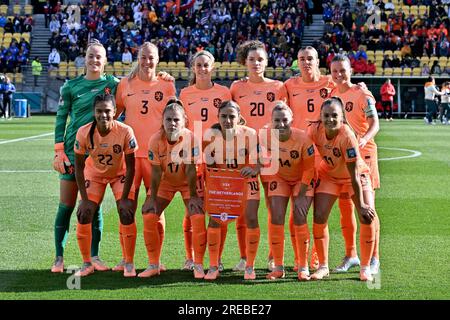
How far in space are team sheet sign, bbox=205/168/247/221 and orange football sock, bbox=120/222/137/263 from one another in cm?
72

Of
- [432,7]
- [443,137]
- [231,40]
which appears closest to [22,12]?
[231,40]

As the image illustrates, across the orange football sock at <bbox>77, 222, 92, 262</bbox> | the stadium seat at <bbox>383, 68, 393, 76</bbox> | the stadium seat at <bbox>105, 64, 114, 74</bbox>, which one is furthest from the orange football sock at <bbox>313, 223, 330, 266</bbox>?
the stadium seat at <bbox>383, 68, 393, 76</bbox>

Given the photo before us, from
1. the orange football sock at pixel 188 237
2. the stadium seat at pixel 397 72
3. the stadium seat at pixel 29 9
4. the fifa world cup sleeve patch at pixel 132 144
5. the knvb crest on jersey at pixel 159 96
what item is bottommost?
the orange football sock at pixel 188 237

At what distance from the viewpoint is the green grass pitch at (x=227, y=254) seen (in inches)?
279

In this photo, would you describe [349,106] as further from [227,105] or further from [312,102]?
[227,105]

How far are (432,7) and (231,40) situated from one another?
990 centimetres

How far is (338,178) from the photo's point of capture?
7906 mm

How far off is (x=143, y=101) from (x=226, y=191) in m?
1.22

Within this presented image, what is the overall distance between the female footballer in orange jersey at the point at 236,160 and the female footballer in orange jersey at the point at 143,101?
26.1 inches

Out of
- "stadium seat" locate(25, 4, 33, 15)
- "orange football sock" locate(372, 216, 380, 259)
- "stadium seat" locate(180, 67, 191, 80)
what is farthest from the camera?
"stadium seat" locate(25, 4, 33, 15)

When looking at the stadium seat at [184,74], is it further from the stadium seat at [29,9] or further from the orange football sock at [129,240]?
the orange football sock at [129,240]

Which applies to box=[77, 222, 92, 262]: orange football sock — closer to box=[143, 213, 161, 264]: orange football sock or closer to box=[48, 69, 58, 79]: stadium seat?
box=[143, 213, 161, 264]: orange football sock

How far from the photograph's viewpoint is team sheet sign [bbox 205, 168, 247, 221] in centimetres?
782

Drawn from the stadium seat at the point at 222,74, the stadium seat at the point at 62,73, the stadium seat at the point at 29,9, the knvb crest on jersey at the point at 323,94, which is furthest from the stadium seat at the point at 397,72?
the knvb crest on jersey at the point at 323,94
